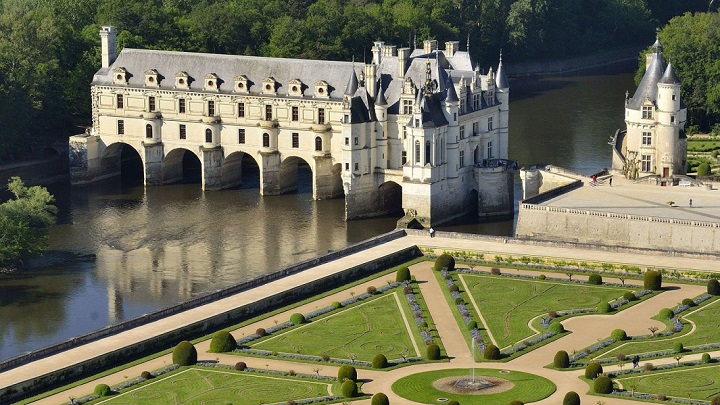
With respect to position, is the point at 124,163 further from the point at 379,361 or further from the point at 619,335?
the point at 619,335

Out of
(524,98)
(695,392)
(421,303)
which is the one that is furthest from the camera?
(524,98)

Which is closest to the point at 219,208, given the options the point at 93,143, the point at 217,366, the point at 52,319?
the point at 93,143

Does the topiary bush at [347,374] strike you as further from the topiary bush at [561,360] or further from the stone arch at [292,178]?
the stone arch at [292,178]

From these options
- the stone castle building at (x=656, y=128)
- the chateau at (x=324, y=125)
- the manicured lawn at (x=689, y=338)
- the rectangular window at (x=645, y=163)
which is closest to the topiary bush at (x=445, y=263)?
the chateau at (x=324, y=125)

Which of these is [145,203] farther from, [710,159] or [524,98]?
[524,98]

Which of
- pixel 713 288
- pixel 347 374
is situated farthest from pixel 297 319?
pixel 713 288

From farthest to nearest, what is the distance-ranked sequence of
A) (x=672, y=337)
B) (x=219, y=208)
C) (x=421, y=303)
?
(x=219, y=208)
(x=421, y=303)
(x=672, y=337)

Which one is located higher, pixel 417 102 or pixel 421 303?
pixel 417 102
